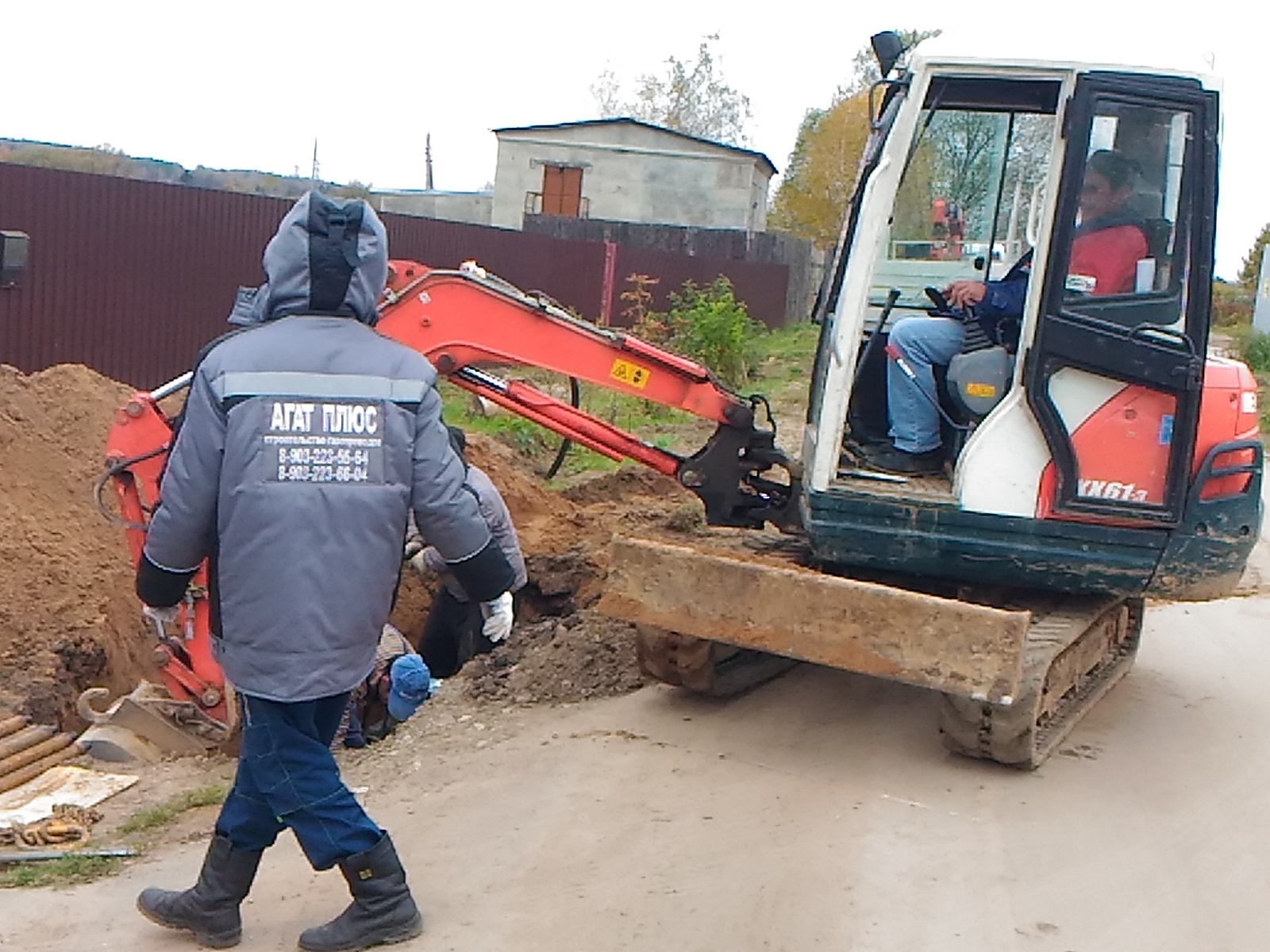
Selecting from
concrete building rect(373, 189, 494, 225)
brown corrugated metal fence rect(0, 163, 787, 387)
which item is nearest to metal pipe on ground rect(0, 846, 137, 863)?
brown corrugated metal fence rect(0, 163, 787, 387)

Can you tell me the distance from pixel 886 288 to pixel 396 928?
4.01m

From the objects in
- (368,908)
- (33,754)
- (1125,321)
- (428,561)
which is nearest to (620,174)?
(428,561)

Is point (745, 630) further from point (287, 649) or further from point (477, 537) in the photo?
point (287, 649)

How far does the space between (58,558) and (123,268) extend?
526 centimetres

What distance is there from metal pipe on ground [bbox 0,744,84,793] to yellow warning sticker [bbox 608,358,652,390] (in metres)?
2.83

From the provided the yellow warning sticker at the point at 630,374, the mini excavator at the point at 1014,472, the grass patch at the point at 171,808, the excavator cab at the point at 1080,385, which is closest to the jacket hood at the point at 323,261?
the mini excavator at the point at 1014,472

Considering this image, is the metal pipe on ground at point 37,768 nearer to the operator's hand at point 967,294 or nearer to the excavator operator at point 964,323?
the excavator operator at point 964,323

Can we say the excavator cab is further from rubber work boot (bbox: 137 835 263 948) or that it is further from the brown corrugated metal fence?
the brown corrugated metal fence

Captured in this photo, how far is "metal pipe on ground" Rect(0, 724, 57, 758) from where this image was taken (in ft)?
20.6

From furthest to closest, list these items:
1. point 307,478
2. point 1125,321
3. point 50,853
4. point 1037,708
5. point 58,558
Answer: point 58,558
point 1125,321
point 1037,708
point 50,853
point 307,478

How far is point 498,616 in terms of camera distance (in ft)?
14.3

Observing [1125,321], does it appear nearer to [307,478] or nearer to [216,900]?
[307,478]

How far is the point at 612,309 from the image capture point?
22.7 meters

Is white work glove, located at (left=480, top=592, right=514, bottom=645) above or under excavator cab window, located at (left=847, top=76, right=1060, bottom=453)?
under
